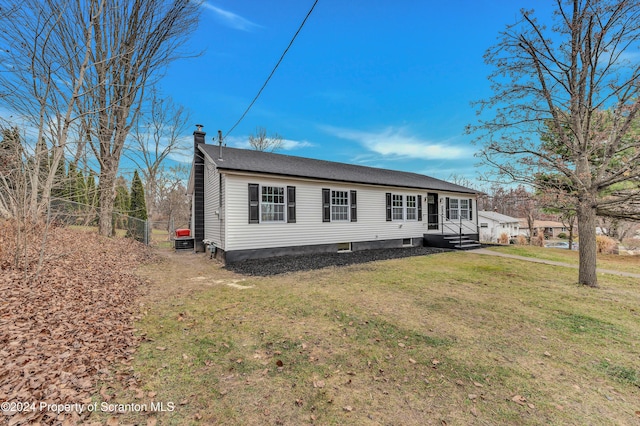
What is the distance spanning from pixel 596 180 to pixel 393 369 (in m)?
7.50

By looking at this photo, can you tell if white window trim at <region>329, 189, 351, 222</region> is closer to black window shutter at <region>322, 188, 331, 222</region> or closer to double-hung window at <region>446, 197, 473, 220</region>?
black window shutter at <region>322, 188, 331, 222</region>

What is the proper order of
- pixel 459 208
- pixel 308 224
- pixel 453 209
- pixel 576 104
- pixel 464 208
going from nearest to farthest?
pixel 576 104, pixel 308 224, pixel 453 209, pixel 459 208, pixel 464 208

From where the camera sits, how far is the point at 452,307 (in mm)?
4996

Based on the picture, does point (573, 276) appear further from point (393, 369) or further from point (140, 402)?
point (140, 402)

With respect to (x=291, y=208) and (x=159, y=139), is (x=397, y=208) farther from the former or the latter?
(x=159, y=139)

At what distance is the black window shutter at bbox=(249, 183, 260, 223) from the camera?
9641mm

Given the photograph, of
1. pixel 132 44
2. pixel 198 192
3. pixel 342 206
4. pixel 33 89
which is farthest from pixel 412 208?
pixel 132 44

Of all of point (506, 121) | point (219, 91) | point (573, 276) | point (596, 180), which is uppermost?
point (219, 91)

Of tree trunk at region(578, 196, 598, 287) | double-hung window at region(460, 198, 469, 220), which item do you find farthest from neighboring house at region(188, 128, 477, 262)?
tree trunk at region(578, 196, 598, 287)

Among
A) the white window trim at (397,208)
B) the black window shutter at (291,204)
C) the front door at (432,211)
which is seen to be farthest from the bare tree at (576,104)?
the front door at (432,211)

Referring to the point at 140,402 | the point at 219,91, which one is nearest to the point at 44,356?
the point at 140,402

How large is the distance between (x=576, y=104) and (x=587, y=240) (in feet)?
11.7

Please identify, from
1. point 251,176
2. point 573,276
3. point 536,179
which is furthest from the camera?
point 251,176

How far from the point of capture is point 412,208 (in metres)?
14.8
